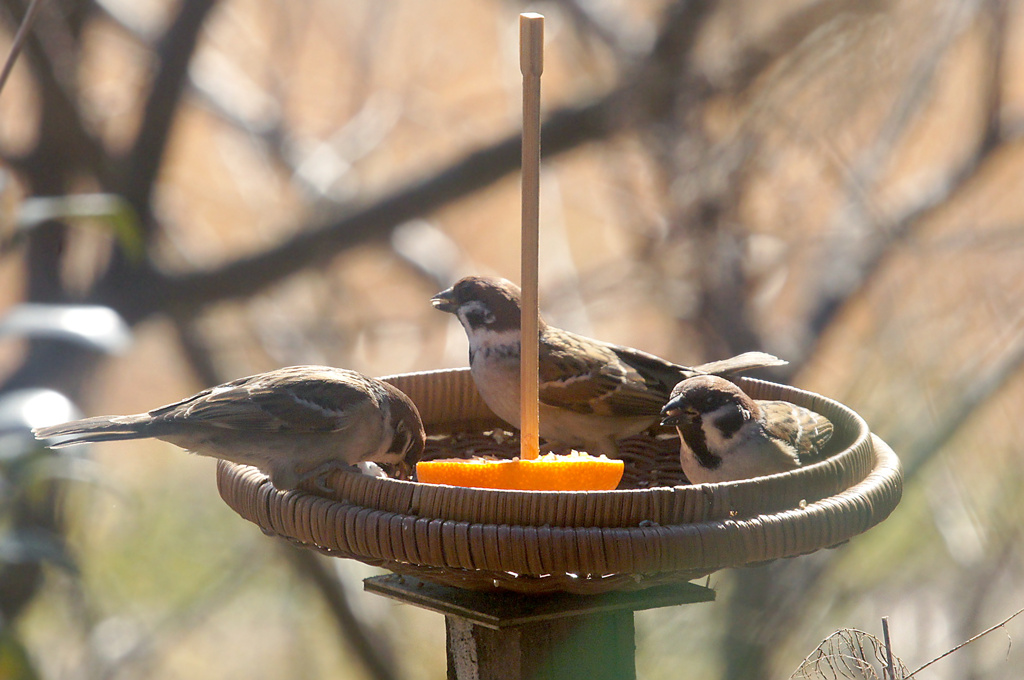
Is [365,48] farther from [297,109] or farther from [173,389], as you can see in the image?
[173,389]

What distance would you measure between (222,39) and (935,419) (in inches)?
162

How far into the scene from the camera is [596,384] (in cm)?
230

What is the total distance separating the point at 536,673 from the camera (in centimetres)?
171

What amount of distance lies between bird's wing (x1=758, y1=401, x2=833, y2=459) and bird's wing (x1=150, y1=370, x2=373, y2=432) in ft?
2.60

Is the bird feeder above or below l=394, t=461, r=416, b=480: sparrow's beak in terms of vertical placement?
below

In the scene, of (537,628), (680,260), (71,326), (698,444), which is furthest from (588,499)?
(680,260)

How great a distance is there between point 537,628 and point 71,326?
123cm

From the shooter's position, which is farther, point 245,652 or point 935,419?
point 245,652

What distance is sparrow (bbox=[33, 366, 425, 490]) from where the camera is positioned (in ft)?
6.20

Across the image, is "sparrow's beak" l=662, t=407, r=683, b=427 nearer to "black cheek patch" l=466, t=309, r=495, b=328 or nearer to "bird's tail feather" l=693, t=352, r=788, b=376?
"bird's tail feather" l=693, t=352, r=788, b=376

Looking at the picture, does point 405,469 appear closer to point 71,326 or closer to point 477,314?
point 477,314

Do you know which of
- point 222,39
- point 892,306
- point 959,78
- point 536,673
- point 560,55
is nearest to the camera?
point 536,673

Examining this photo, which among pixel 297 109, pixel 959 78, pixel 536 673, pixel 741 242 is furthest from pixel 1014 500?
pixel 297 109

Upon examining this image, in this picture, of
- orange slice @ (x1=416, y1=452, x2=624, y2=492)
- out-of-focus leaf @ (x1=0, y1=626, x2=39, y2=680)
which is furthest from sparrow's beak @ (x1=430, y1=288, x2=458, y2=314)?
out-of-focus leaf @ (x1=0, y1=626, x2=39, y2=680)
